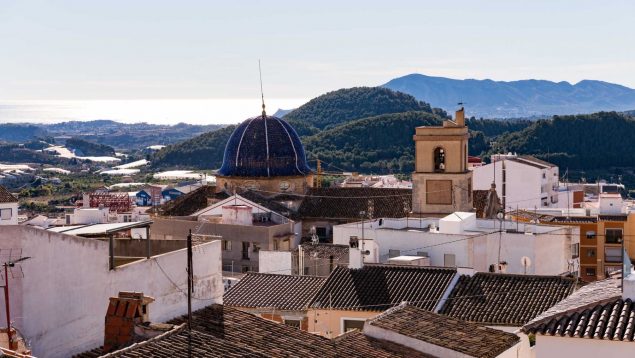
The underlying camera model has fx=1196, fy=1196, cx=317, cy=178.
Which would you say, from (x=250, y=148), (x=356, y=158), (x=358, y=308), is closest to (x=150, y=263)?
(x=358, y=308)

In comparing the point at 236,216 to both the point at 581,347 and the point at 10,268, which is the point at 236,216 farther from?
the point at 581,347

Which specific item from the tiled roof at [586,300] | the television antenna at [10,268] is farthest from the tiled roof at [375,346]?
the television antenna at [10,268]

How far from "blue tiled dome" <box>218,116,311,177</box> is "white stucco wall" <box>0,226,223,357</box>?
28.7 meters

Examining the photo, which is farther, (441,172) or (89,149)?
(89,149)

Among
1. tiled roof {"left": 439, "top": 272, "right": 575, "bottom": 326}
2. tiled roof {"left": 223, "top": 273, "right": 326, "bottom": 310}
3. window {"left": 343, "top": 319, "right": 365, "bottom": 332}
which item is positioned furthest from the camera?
tiled roof {"left": 223, "top": 273, "right": 326, "bottom": 310}

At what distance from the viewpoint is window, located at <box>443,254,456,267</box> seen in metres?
23.8

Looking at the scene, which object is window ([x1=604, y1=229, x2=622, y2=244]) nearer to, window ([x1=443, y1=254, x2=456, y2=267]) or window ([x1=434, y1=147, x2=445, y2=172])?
window ([x1=434, y1=147, x2=445, y2=172])

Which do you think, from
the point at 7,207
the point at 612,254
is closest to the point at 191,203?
the point at 7,207

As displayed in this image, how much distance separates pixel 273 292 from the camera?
20.0m

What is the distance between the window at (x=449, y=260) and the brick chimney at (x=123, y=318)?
1390cm

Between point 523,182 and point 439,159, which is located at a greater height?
→ point 439,159

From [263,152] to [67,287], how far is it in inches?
1184

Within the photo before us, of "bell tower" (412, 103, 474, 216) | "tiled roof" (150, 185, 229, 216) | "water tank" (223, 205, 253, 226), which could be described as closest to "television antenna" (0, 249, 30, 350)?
"water tank" (223, 205, 253, 226)

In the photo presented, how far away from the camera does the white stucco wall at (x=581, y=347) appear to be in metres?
10.4
